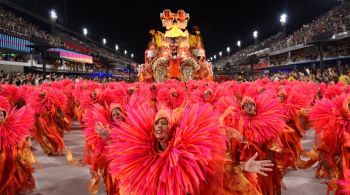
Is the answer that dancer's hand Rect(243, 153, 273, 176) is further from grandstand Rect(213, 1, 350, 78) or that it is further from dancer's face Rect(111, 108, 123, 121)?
grandstand Rect(213, 1, 350, 78)

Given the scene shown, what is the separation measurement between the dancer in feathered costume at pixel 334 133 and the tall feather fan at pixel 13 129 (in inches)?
157

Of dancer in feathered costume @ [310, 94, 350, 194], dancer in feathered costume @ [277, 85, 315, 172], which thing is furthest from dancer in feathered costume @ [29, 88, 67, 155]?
dancer in feathered costume @ [310, 94, 350, 194]

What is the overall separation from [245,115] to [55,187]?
3.57 meters

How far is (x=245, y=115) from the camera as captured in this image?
5.22 m

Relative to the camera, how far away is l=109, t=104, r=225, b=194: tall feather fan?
2.84m

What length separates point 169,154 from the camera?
2.89 metres

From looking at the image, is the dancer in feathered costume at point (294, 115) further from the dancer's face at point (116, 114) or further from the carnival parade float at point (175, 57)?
the carnival parade float at point (175, 57)

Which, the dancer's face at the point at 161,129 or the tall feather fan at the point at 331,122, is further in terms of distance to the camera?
the tall feather fan at the point at 331,122

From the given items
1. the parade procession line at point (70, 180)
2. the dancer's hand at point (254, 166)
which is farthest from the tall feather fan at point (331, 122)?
the dancer's hand at point (254, 166)

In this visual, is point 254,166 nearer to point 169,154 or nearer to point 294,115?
point 169,154

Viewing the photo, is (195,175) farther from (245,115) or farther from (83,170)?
(83,170)

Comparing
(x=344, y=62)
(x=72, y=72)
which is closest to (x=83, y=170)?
(x=344, y=62)

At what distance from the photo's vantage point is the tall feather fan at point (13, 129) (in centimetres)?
554

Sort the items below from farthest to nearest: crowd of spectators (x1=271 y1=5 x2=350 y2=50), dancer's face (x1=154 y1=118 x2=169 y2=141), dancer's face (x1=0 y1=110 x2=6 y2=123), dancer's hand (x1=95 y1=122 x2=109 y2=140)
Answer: crowd of spectators (x1=271 y1=5 x2=350 y2=50), dancer's face (x1=0 y1=110 x2=6 y2=123), dancer's hand (x1=95 y1=122 x2=109 y2=140), dancer's face (x1=154 y1=118 x2=169 y2=141)
